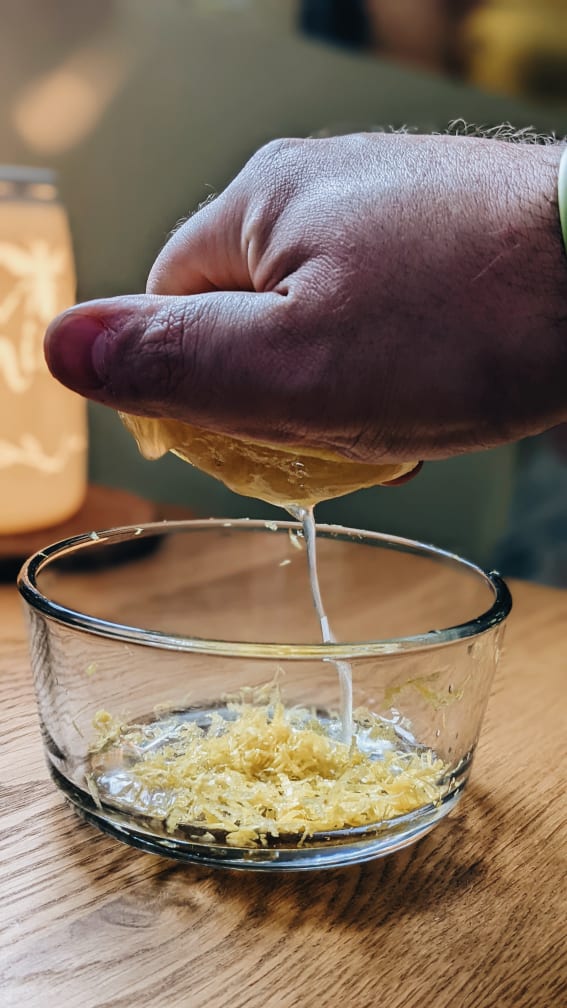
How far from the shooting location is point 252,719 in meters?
0.68

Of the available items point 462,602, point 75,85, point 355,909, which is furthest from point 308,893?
point 75,85

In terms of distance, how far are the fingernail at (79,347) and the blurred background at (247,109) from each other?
95cm

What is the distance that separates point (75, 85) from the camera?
1.67 metres

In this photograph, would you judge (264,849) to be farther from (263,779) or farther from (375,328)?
(375,328)

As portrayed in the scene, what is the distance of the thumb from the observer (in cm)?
53

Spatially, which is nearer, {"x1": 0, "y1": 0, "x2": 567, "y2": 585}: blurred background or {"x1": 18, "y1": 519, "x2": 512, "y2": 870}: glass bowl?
{"x1": 18, "y1": 519, "x2": 512, "y2": 870}: glass bowl

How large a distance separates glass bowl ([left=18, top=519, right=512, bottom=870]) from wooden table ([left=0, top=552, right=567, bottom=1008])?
0.06ft

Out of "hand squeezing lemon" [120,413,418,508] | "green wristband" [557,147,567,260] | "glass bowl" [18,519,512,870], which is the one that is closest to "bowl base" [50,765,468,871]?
"glass bowl" [18,519,512,870]

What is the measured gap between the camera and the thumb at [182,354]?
1.74 ft

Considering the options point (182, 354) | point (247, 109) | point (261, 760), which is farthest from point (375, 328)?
point (247, 109)

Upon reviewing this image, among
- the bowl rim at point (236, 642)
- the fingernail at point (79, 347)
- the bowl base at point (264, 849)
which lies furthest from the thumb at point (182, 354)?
the bowl base at point (264, 849)

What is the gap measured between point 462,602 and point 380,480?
0.22 m

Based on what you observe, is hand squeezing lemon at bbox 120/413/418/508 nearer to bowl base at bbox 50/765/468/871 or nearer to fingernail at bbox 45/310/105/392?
fingernail at bbox 45/310/105/392

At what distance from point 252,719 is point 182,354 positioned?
0.26 m
